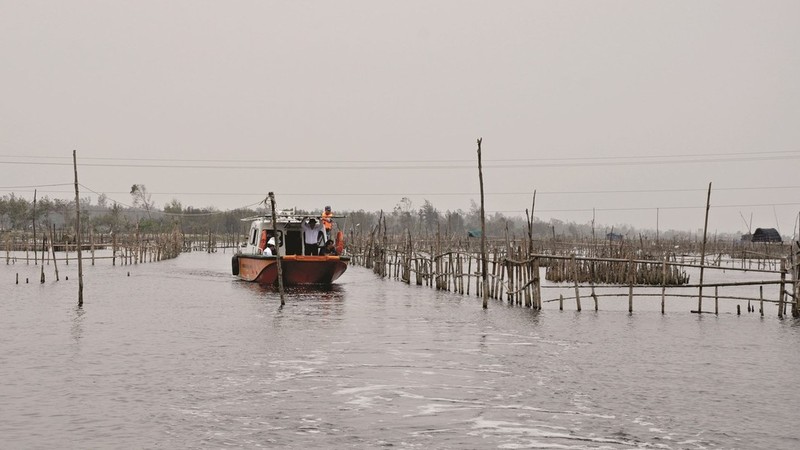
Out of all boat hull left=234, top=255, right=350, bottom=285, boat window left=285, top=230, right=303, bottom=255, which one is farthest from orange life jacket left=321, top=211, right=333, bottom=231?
boat hull left=234, top=255, right=350, bottom=285

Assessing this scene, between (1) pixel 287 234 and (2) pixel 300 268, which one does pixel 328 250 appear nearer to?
(2) pixel 300 268

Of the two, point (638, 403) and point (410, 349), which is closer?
point (638, 403)

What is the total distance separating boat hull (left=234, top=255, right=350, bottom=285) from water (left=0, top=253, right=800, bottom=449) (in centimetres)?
605

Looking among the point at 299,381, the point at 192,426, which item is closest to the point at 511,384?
the point at 299,381

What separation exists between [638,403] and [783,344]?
7465 millimetres

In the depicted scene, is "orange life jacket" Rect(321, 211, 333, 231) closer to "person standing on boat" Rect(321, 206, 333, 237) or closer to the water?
"person standing on boat" Rect(321, 206, 333, 237)

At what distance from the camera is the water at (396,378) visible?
1017cm

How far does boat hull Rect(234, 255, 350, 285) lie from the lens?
3092 centimetres

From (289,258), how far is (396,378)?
17396 mm

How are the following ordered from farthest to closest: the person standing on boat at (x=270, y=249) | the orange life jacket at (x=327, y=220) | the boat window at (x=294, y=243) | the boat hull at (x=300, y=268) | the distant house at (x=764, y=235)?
1. the distant house at (x=764, y=235)
2. the boat window at (x=294, y=243)
3. the orange life jacket at (x=327, y=220)
4. the person standing on boat at (x=270, y=249)
5. the boat hull at (x=300, y=268)

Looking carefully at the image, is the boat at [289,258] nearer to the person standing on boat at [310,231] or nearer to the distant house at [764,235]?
the person standing on boat at [310,231]

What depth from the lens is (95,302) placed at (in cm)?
2742

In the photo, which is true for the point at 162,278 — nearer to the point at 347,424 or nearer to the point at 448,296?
the point at 448,296

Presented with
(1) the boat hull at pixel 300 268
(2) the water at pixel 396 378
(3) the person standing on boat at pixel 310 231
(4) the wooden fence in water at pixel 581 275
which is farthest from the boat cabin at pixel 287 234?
(2) the water at pixel 396 378
